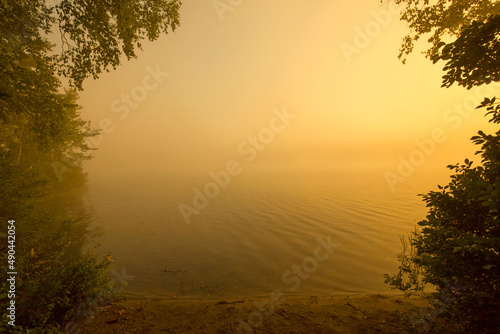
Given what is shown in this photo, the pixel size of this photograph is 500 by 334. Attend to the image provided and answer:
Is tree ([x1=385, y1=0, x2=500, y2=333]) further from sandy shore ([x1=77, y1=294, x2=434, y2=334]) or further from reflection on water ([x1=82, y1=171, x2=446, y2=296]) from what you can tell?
reflection on water ([x1=82, y1=171, x2=446, y2=296])

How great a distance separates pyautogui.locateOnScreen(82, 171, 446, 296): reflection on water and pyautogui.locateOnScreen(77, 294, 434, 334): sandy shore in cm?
156

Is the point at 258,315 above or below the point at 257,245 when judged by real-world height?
below

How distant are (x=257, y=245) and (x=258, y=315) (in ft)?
25.2

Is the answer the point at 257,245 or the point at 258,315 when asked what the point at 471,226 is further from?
the point at 257,245

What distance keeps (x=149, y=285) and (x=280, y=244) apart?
8.18 meters

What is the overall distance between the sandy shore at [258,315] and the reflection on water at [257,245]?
61.5 inches

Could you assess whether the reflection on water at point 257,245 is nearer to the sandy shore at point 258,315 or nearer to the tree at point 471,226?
the sandy shore at point 258,315

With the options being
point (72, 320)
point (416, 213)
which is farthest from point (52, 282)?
point (416, 213)

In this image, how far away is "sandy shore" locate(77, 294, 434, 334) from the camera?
6.01m

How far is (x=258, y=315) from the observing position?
6.93m

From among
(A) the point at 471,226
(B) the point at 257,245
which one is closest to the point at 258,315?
(A) the point at 471,226

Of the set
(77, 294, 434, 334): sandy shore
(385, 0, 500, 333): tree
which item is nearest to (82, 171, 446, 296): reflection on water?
(77, 294, 434, 334): sandy shore

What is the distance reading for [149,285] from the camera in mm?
9977

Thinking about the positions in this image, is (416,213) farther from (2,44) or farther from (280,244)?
(2,44)
